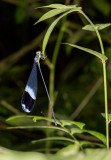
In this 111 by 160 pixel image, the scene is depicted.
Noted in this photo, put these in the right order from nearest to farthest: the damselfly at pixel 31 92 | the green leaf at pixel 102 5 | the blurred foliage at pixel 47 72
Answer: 1. the damselfly at pixel 31 92
2. the blurred foliage at pixel 47 72
3. the green leaf at pixel 102 5

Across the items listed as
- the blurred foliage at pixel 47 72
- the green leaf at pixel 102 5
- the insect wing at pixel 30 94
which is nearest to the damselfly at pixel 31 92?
the insect wing at pixel 30 94

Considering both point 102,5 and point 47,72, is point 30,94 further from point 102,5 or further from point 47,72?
point 47,72

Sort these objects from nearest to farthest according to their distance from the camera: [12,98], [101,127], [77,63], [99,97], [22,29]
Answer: [101,127] < [12,98] < [99,97] < [77,63] < [22,29]

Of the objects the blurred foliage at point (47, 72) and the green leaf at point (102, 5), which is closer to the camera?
the blurred foliage at point (47, 72)

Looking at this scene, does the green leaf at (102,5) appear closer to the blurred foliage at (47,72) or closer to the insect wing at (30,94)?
the blurred foliage at (47,72)

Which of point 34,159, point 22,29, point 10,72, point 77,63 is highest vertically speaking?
point 22,29

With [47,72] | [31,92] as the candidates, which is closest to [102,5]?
[47,72]

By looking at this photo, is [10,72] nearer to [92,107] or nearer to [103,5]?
[92,107]

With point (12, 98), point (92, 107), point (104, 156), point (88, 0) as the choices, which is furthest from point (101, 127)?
point (104, 156)

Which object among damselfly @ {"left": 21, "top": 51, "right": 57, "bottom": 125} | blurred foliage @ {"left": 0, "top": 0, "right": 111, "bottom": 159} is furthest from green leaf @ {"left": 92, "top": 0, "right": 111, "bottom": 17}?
damselfly @ {"left": 21, "top": 51, "right": 57, "bottom": 125}
